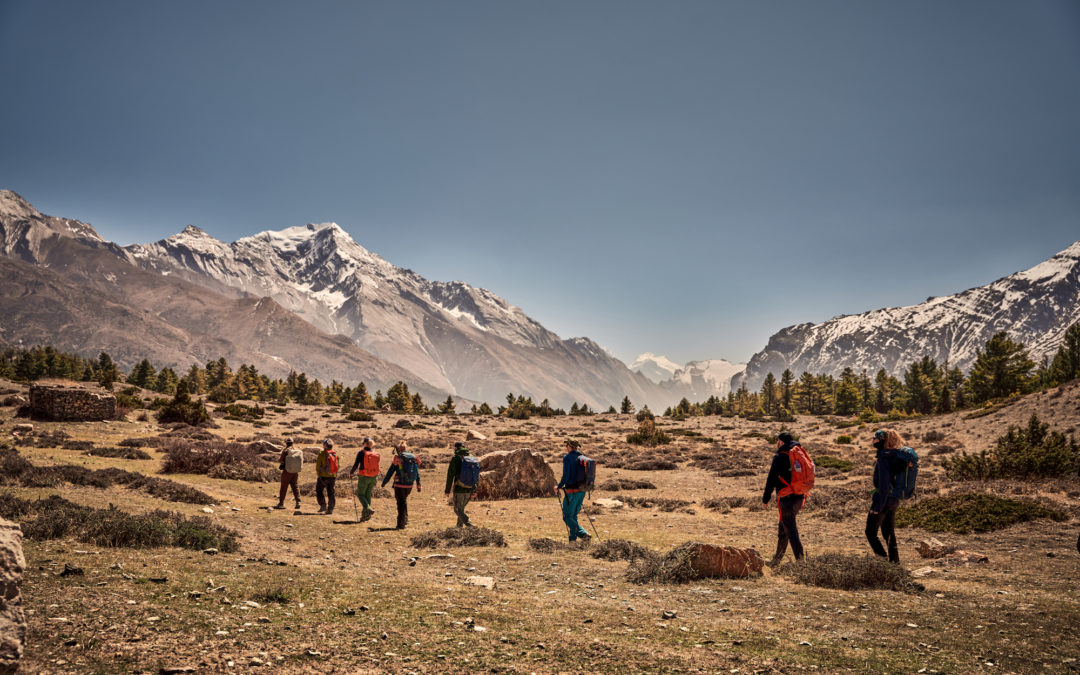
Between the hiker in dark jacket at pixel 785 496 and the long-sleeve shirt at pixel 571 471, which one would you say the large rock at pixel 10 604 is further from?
the hiker in dark jacket at pixel 785 496

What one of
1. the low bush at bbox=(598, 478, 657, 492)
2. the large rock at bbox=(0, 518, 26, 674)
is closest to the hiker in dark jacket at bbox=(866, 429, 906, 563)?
the large rock at bbox=(0, 518, 26, 674)

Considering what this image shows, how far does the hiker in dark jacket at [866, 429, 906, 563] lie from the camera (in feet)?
32.9

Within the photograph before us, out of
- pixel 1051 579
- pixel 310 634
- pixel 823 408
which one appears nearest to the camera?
pixel 310 634

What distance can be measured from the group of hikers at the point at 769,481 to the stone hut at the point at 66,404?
72.5 ft

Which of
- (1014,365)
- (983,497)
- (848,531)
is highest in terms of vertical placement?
(1014,365)

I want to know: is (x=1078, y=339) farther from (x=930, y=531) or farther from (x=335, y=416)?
(x=335, y=416)

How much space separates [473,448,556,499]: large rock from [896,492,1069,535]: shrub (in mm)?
12293

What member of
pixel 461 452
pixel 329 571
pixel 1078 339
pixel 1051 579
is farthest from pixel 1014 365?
pixel 329 571

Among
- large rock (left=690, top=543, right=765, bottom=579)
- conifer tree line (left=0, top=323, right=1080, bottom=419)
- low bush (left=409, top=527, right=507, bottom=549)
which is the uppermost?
conifer tree line (left=0, top=323, right=1080, bottom=419)

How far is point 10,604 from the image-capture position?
4.22m

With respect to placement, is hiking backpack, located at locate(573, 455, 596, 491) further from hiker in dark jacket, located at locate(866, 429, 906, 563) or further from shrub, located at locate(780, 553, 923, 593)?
hiker in dark jacket, located at locate(866, 429, 906, 563)

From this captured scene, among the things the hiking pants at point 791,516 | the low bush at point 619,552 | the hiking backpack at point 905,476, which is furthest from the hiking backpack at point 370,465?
the hiking backpack at point 905,476

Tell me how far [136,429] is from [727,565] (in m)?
33.6

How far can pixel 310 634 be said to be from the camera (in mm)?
5785
